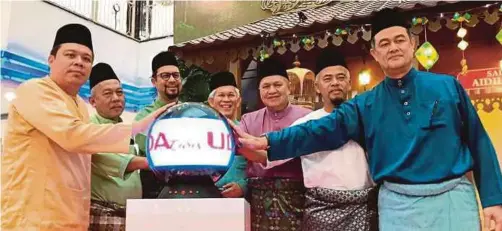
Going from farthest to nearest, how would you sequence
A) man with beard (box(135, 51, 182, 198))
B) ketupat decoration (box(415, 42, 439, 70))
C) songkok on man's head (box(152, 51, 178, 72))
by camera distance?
ketupat decoration (box(415, 42, 439, 70)) → songkok on man's head (box(152, 51, 178, 72)) → man with beard (box(135, 51, 182, 198))

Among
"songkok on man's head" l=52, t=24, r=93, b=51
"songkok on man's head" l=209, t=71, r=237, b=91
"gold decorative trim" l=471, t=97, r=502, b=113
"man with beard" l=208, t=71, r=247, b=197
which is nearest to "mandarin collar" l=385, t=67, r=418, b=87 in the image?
"man with beard" l=208, t=71, r=247, b=197

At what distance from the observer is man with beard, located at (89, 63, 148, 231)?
345 centimetres

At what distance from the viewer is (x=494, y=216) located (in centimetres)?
281

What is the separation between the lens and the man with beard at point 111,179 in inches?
136

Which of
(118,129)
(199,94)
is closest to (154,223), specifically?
(118,129)

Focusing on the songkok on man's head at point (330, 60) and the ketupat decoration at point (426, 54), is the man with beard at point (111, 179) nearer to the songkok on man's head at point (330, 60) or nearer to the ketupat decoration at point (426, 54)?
the songkok on man's head at point (330, 60)

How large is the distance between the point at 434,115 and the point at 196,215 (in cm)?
137

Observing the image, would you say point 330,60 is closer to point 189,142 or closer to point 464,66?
point 189,142

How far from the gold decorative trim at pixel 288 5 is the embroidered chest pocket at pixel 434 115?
19.2 feet

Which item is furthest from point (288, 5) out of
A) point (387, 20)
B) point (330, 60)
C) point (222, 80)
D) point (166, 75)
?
point (387, 20)

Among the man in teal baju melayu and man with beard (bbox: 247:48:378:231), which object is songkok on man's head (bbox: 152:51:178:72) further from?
man with beard (bbox: 247:48:378:231)

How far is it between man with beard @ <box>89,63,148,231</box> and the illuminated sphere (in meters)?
0.77

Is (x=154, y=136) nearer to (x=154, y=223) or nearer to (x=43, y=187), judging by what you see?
(x=154, y=223)

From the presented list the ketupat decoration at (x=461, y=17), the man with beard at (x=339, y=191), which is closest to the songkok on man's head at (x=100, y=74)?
the man with beard at (x=339, y=191)
